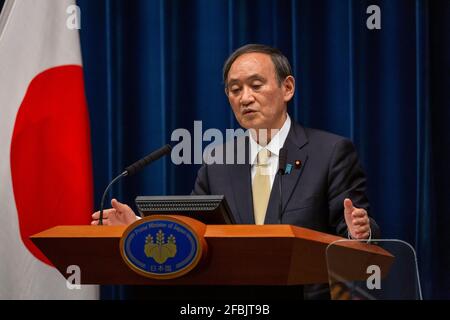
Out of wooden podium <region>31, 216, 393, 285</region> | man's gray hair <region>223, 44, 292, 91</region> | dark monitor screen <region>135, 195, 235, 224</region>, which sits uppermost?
man's gray hair <region>223, 44, 292, 91</region>

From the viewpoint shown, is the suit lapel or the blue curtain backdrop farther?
the blue curtain backdrop

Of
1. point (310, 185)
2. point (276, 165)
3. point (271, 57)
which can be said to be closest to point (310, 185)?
point (310, 185)

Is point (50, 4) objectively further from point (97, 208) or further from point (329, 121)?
point (329, 121)

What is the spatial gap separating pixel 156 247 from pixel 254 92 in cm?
112

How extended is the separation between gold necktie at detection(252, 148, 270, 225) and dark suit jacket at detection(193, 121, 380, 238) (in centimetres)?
2

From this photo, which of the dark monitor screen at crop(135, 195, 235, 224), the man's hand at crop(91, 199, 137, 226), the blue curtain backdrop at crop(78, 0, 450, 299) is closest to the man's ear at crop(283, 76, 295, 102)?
the blue curtain backdrop at crop(78, 0, 450, 299)

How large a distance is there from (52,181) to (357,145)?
4.42 ft

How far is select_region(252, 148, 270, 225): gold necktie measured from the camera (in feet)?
7.36

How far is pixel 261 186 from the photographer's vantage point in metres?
2.30

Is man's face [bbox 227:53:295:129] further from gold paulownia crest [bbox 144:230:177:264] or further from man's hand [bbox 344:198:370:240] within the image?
gold paulownia crest [bbox 144:230:177:264]

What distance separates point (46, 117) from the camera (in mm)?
2621

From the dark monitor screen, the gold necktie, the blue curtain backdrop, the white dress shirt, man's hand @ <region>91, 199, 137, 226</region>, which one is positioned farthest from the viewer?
the blue curtain backdrop

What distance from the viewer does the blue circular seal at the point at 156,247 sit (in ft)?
4.72

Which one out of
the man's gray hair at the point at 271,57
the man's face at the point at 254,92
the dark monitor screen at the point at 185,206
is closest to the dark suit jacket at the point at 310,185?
the man's face at the point at 254,92
